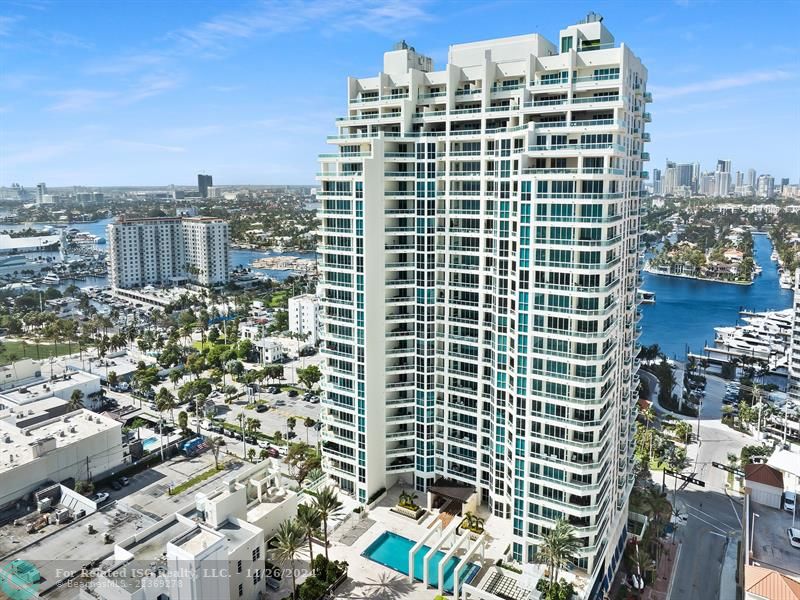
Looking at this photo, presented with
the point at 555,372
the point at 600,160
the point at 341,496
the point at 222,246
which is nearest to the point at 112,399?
the point at 341,496

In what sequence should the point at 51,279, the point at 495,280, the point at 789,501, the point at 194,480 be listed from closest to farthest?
the point at 495,280 → the point at 789,501 → the point at 194,480 → the point at 51,279

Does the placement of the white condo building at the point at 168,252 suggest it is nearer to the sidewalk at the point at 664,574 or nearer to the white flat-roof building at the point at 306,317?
the white flat-roof building at the point at 306,317

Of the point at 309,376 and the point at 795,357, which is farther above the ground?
the point at 795,357

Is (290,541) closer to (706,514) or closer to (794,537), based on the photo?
(794,537)

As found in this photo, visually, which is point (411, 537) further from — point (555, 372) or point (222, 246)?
point (222, 246)

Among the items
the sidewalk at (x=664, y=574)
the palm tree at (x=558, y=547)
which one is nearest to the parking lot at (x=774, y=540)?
the sidewalk at (x=664, y=574)

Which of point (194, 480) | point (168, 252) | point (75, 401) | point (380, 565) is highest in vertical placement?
point (168, 252)

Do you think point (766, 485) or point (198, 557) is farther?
point (766, 485)

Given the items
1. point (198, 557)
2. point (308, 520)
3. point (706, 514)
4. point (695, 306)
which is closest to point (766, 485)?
point (706, 514)
